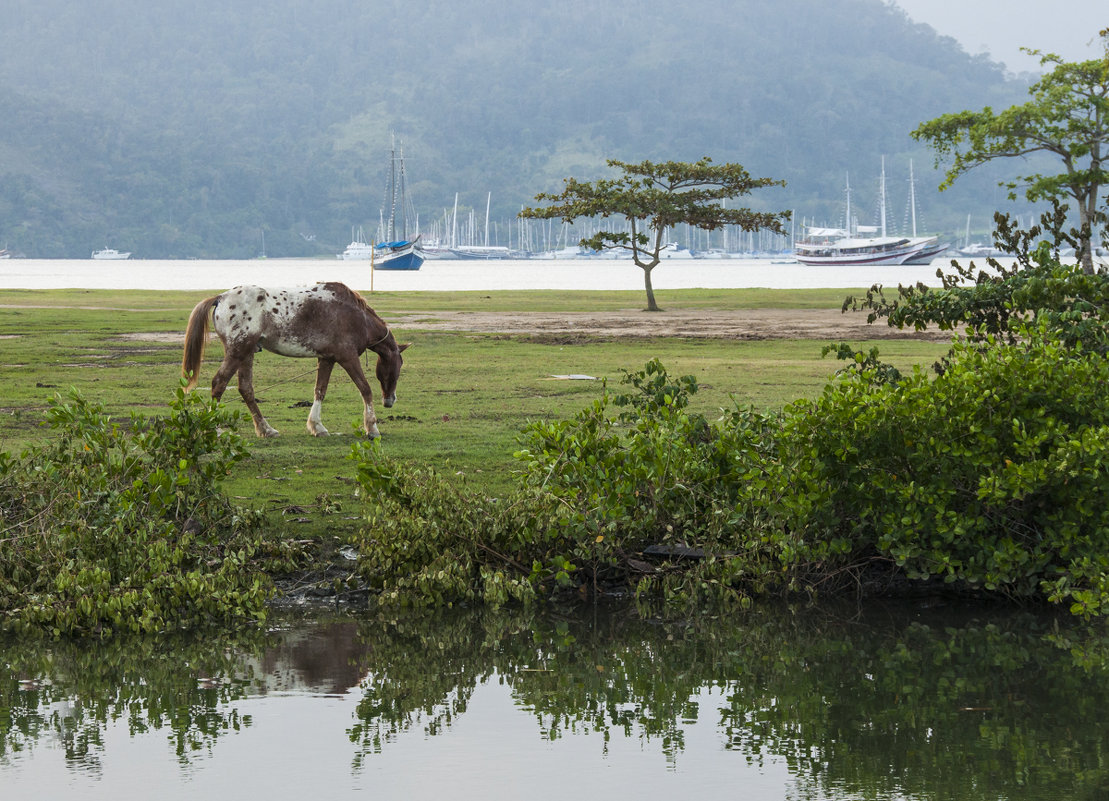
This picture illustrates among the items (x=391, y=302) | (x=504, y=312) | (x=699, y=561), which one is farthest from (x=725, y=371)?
(x=391, y=302)

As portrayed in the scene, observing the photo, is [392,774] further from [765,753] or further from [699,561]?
[699,561]

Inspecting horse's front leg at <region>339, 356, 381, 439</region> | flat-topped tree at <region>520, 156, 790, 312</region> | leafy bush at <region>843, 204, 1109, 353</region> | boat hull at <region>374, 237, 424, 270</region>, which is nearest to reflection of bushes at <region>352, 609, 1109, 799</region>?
leafy bush at <region>843, 204, 1109, 353</region>

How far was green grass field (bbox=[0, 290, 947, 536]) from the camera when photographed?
1470cm

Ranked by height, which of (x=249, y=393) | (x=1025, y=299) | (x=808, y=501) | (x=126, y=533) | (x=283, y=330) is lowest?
(x=126, y=533)

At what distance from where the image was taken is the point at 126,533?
34.3 feet

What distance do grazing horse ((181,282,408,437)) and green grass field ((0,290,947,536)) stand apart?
769 mm

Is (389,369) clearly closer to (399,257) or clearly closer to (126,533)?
(126,533)

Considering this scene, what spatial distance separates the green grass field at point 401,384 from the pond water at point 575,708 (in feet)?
6.62

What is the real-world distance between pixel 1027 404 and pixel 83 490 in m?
6.84

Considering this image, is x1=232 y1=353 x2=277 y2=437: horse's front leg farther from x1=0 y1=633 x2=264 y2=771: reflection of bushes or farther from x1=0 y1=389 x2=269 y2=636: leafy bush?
x1=0 y1=633 x2=264 y2=771: reflection of bushes

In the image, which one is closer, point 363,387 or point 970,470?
point 970,470

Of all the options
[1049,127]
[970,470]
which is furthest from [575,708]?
[1049,127]

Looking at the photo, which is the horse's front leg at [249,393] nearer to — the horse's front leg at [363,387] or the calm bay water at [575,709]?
the horse's front leg at [363,387]

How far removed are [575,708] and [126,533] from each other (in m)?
3.93
